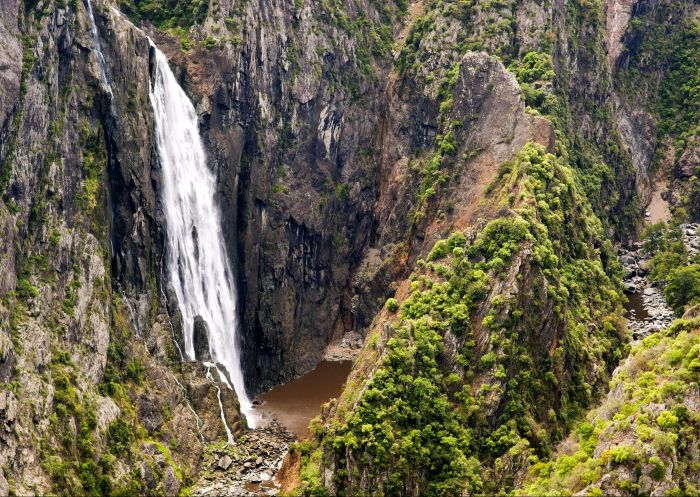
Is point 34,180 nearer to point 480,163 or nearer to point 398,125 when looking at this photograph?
point 480,163

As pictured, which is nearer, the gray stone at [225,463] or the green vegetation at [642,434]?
the green vegetation at [642,434]

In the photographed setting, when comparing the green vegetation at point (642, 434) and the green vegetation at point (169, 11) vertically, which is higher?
the green vegetation at point (169, 11)

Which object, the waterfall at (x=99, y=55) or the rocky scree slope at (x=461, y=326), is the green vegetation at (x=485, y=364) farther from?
the waterfall at (x=99, y=55)

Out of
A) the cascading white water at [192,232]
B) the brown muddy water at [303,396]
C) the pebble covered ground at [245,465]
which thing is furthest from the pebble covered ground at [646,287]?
the pebble covered ground at [245,465]

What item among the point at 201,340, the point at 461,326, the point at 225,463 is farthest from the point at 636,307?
the point at 225,463

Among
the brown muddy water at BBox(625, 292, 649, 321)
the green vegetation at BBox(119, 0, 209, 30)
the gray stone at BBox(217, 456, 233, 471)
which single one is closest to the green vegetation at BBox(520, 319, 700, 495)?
the gray stone at BBox(217, 456, 233, 471)

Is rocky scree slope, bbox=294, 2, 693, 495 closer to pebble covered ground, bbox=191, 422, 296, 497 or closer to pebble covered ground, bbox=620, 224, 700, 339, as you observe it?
pebble covered ground, bbox=191, 422, 296, 497
